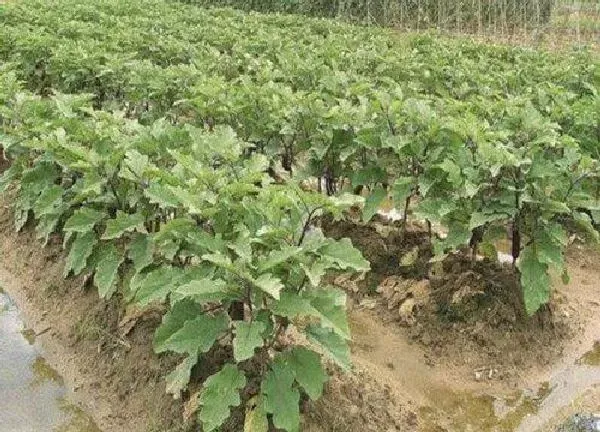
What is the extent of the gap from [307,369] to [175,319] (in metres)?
0.62

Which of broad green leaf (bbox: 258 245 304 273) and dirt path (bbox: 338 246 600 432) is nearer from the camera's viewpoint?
broad green leaf (bbox: 258 245 304 273)

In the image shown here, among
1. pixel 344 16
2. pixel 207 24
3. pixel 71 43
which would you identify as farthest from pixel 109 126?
pixel 344 16

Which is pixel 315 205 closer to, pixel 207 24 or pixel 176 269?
pixel 176 269

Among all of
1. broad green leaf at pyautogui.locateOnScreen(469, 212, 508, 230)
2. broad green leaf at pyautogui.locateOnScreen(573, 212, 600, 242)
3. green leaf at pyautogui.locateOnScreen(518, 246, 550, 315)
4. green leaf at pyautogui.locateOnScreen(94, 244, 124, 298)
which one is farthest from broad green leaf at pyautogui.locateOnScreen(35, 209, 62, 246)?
broad green leaf at pyautogui.locateOnScreen(573, 212, 600, 242)

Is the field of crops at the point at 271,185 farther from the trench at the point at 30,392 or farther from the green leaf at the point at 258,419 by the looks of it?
the trench at the point at 30,392

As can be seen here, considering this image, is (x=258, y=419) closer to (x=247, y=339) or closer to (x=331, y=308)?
(x=247, y=339)

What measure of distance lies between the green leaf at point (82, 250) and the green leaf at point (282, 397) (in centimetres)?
160

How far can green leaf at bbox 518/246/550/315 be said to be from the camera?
13.9 ft

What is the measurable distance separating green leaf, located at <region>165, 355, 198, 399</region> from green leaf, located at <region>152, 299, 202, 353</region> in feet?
0.47

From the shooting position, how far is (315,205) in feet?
10.8

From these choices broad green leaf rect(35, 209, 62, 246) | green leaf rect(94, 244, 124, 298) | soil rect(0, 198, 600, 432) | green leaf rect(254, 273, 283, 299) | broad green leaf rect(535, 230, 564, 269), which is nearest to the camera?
green leaf rect(254, 273, 283, 299)

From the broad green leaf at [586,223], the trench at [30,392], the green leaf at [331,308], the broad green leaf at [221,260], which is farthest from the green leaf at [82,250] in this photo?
the broad green leaf at [586,223]

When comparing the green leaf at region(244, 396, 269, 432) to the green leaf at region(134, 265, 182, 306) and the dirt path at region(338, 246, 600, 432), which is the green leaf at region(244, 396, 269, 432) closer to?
the green leaf at region(134, 265, 182, 306)

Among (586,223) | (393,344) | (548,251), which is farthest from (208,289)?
(586,223)
